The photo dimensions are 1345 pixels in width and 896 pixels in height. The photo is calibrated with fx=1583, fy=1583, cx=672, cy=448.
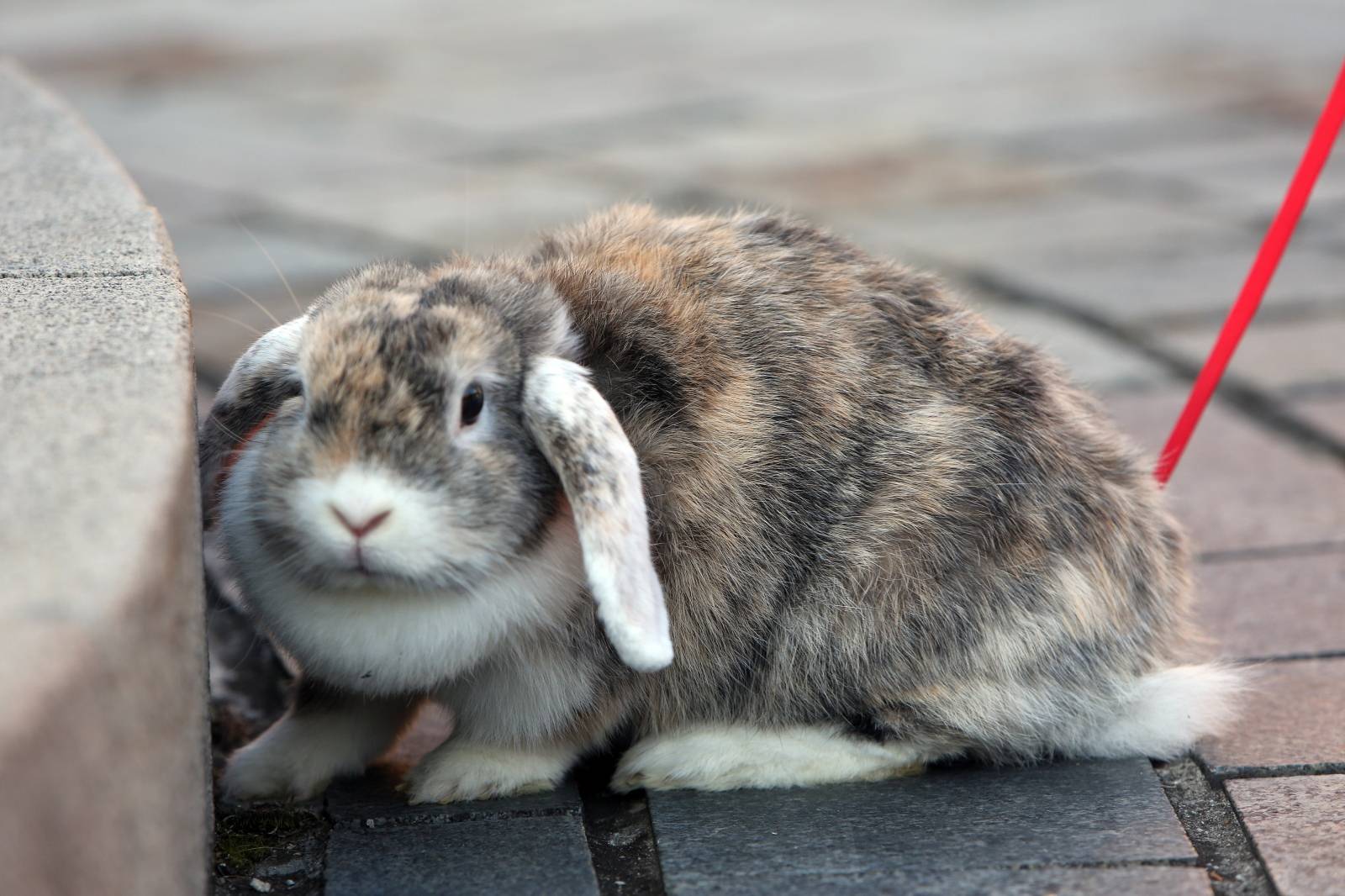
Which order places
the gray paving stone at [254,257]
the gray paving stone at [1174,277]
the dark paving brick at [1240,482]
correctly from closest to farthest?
the dark paving brick at [1240,482], the gray paving stone at [1174,277], the gray paving stone at [254,257]

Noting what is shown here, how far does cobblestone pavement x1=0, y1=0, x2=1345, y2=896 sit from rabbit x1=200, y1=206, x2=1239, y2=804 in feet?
0.30

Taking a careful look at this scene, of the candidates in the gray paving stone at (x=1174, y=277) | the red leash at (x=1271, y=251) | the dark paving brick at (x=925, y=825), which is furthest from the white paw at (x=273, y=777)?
the gray paving stone at (x=1174, y=277)

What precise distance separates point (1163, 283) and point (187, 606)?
4364 millimetres

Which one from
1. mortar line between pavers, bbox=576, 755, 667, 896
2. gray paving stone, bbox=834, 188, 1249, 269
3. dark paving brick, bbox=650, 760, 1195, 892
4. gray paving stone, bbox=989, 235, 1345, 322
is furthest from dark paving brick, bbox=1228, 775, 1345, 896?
gray paving stone, bbox=834, 188, 1249, 269

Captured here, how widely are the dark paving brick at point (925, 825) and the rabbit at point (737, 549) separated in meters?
0.05

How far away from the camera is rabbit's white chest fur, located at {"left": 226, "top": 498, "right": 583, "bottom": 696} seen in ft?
7.20

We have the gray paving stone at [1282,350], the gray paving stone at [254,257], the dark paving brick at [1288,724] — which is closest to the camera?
the dark paving brick at [1288,724]

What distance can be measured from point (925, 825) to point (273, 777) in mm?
1014

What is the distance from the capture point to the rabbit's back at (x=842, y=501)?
2408mm

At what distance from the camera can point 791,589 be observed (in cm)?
246

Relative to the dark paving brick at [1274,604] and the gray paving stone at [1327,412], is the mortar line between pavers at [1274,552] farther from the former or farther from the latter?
the gray paving stone at [1327,412]

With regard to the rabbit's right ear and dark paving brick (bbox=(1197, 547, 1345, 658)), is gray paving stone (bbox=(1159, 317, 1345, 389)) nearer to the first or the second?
dark paving brick (bbox=(1197, 547, 1345, 658))

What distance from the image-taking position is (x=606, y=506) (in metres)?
2.11

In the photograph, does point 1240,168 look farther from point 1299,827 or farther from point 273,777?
point 273,777
